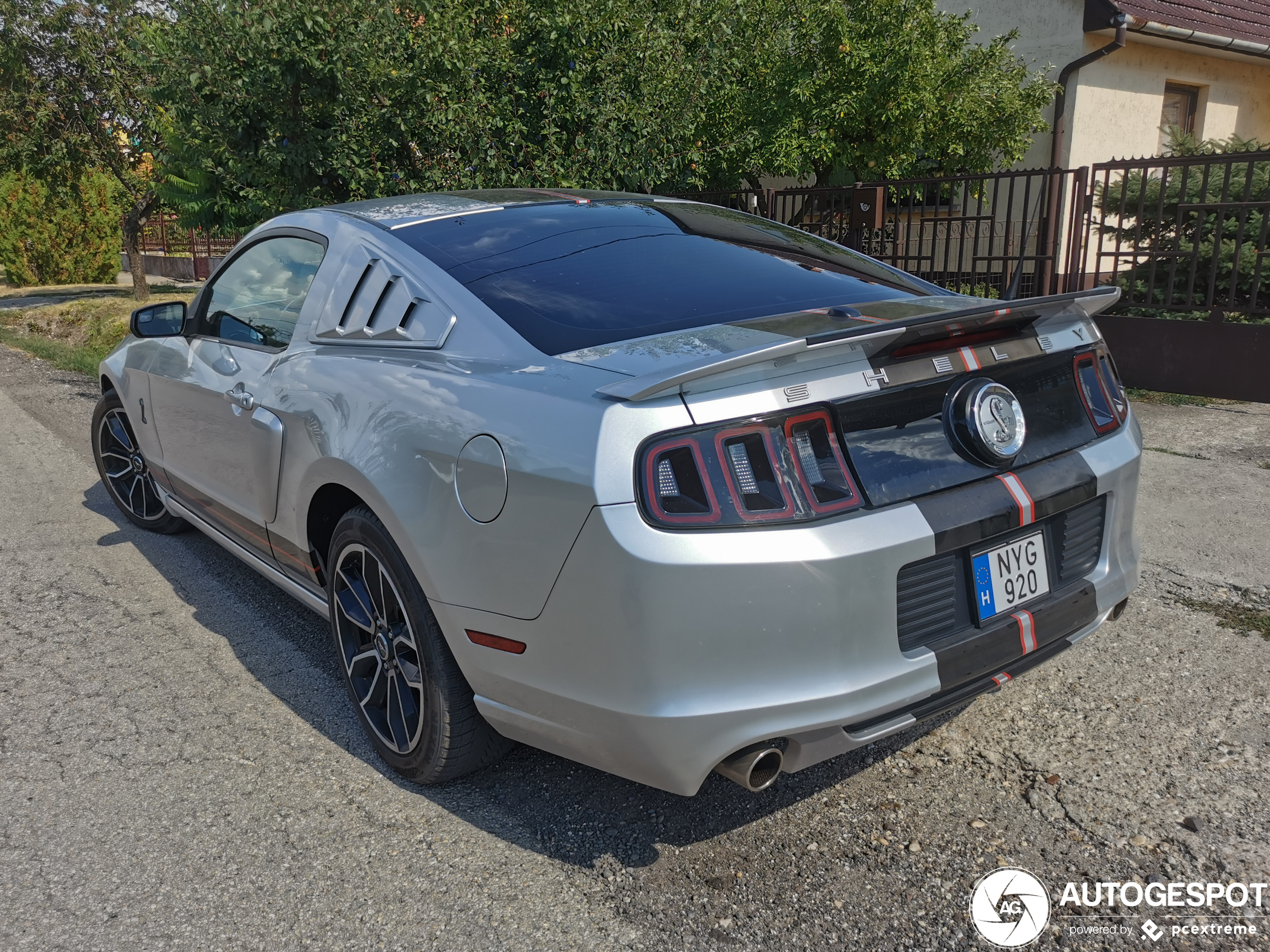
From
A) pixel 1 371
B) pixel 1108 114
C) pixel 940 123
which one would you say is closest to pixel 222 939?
pixel 1 371

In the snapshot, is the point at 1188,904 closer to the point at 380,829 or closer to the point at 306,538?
the point at 380,829

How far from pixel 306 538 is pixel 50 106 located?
923 inches

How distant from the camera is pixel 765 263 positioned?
10.1ft

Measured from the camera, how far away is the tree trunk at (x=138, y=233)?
22.1 metres

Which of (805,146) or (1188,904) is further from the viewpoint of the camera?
(805,146)

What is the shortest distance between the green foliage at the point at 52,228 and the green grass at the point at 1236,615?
29837 mm

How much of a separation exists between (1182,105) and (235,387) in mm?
15971

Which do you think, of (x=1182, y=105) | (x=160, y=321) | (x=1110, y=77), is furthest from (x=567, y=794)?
(x=1182, y=105)

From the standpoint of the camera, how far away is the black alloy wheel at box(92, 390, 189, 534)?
16.4 ft

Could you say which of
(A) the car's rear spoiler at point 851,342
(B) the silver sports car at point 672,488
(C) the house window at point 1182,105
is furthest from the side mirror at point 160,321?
(C) the house window at point 1182,105

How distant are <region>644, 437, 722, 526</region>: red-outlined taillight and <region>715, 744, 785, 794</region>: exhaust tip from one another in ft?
1.65

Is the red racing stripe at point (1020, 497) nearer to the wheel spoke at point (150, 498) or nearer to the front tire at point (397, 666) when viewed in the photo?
the front tire at point (397, 666)

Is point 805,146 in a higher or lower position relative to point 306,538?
higher

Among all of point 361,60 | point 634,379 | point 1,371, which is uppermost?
point 361,60
